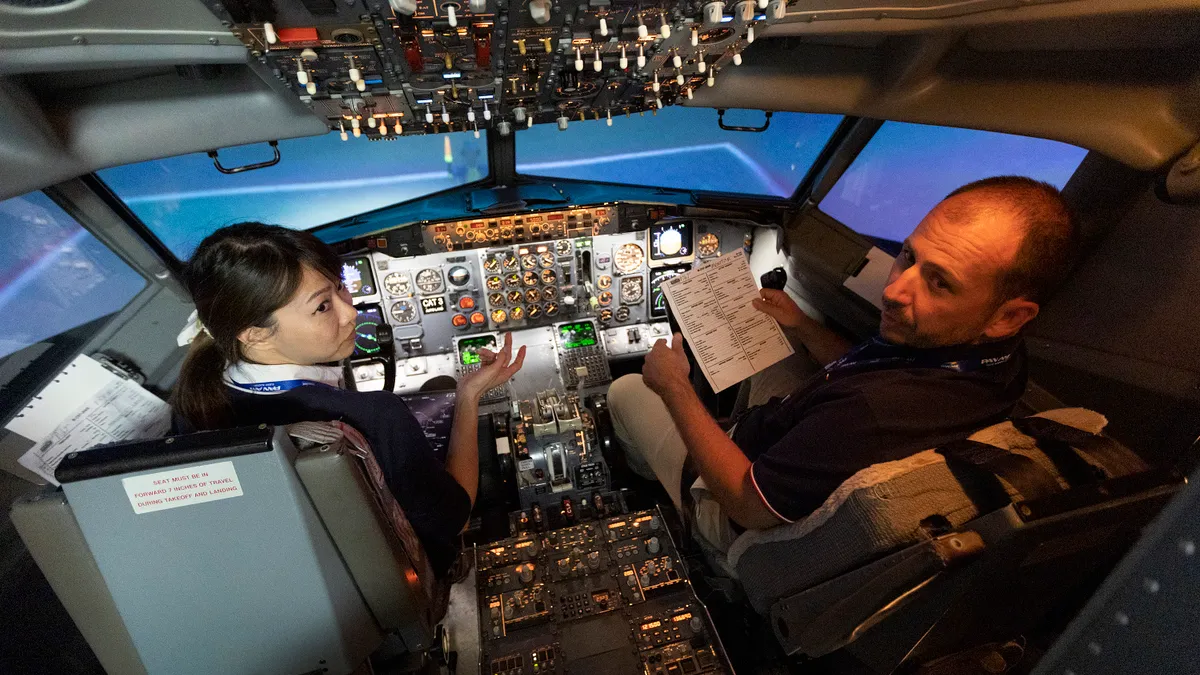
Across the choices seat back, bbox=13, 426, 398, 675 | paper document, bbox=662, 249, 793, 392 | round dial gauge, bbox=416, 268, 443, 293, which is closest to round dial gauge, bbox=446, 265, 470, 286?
round dial gauge, bbox=416, 268, 443, 293

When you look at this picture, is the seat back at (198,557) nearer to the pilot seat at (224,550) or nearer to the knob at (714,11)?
the pilot seat at (224,550)

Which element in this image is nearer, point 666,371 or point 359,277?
point 666,371

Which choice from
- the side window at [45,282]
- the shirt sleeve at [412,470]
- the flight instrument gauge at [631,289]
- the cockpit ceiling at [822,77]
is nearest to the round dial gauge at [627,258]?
the flight instrument gauge at [631,289]

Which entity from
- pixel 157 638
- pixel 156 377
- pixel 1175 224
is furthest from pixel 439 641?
pixel 1175 224

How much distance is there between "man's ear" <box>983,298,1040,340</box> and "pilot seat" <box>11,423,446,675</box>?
1595 mm

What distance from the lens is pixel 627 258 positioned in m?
3.21

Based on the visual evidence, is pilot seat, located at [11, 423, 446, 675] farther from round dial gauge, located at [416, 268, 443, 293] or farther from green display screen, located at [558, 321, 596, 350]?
green display screen, located at [558, 321, 596, 350]

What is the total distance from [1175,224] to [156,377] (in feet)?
13.1

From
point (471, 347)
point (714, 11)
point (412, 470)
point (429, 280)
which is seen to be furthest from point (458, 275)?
point (714, 11)

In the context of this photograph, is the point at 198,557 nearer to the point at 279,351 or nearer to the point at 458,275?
the point at 279,351

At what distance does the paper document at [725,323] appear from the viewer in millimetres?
2109

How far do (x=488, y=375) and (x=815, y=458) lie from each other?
1218 millimetres

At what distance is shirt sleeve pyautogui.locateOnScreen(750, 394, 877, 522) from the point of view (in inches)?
47.4

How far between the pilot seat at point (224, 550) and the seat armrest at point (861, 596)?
93 centimetres
